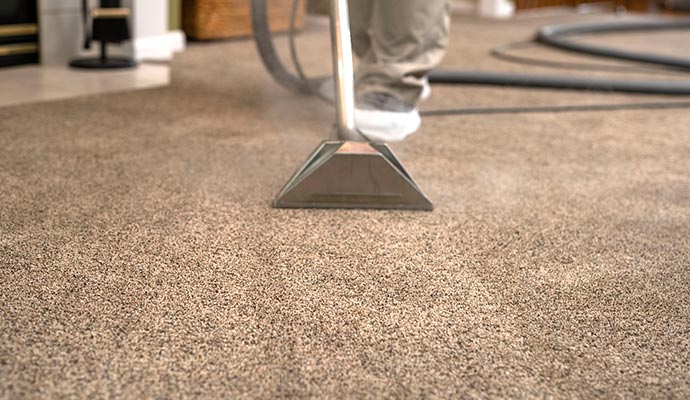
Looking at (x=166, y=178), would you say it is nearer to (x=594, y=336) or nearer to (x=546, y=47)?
(x=594, y=336)

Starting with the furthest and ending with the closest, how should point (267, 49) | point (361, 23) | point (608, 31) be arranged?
point (608, 31), point (267, 49), point (361, 23)

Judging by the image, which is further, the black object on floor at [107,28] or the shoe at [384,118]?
the black object on floor at [107,28]

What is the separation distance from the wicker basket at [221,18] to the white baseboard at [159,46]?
6.4 inches

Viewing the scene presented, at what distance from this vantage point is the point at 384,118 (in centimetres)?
134

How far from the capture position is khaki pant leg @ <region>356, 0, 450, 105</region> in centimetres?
141

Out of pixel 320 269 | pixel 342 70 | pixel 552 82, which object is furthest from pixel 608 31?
pixel 320 269

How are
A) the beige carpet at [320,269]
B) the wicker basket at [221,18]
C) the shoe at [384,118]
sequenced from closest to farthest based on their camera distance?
1. the beige carpet at [320,269]
2. the shoe at [384,118]
3. the wicker basket at [221,18]

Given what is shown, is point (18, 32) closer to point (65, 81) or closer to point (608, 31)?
point (65, 81)

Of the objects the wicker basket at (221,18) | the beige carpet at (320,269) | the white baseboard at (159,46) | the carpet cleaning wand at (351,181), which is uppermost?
the wicker basket at (221,18)

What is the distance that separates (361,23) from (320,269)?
810 millimetres

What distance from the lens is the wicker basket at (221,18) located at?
101 inches

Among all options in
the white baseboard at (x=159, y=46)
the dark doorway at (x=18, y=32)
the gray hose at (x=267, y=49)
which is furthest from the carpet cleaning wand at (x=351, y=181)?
the white baseboard at (x=159, y=46)

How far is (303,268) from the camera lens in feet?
2.61

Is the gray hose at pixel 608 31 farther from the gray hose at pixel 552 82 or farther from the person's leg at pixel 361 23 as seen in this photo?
the person's leg at pixel 361 23
